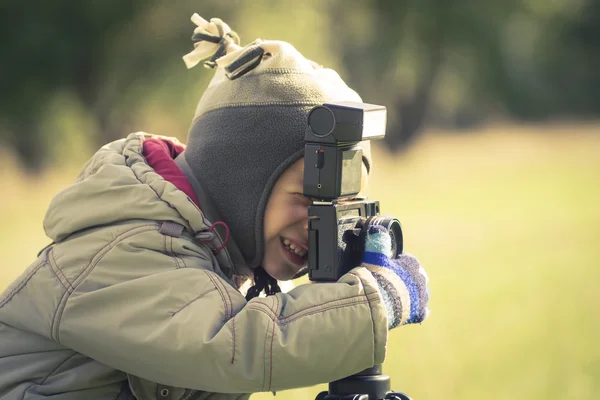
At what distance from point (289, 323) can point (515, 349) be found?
2.51 metres

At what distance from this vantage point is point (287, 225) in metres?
2.18

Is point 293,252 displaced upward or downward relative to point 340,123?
downward

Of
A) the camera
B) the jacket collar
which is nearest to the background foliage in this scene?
the jacket collar

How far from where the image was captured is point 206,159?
7.51 ft

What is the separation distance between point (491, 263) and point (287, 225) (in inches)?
165

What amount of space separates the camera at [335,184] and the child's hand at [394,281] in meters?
0.02

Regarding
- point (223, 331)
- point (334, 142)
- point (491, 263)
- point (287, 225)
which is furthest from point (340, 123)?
point (491, 263)

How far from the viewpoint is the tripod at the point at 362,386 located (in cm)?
187

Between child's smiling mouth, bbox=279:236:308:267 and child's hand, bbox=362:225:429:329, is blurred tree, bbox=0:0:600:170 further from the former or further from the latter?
child's hand, bbox=362:225:429:329

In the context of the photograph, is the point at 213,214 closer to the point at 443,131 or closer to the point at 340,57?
the point at 340,57

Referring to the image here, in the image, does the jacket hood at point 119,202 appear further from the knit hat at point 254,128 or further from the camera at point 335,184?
the camera at point 335,184

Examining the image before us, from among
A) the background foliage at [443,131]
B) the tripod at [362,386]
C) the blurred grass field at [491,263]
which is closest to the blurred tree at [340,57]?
the background foliage at [443,131]

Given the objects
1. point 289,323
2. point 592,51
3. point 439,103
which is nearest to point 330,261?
point 289,323

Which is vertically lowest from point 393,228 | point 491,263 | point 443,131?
point 491,263
